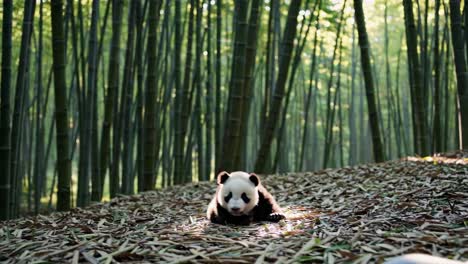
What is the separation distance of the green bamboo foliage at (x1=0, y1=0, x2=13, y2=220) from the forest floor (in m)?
0.51

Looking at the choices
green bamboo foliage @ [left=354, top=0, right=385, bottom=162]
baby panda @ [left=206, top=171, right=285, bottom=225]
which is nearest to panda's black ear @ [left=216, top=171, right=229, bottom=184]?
baby panda @ [left=206, top=171, right=285, bottom=225]

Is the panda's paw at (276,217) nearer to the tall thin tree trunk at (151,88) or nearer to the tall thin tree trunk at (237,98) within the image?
the tall thin tree trunk at (237,98)

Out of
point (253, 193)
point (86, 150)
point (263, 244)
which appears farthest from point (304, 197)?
point (86, 150)

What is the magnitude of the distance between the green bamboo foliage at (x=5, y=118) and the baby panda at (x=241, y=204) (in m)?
1.42

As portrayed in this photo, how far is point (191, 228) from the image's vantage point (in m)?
2.42

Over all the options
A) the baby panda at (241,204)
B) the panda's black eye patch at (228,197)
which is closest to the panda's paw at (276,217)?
the baby panda at (241,204)

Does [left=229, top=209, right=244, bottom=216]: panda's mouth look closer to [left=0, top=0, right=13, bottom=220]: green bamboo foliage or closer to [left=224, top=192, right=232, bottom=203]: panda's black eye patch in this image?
[left=224, top=192, right=232, bottom=203]: panda's black eye patch

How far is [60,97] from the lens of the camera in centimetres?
335

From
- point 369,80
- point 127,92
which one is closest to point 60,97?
point 127,92

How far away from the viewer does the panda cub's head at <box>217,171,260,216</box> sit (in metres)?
→ 2.53

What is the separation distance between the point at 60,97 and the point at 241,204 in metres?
1.54

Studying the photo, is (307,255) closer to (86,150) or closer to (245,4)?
(245,4)

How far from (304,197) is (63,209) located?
5.39 ft

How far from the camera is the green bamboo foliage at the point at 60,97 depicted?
3254 millimetres
